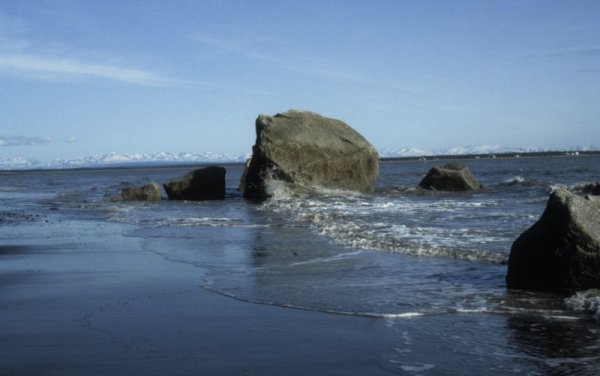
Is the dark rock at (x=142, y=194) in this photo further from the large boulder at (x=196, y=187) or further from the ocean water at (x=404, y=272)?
the ocean water at (x=404, y=272)

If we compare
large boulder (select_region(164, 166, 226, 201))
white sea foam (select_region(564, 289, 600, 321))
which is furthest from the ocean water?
large boulder (select_region(164, 166, 226, 201))

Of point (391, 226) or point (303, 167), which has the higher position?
point (303, 167)

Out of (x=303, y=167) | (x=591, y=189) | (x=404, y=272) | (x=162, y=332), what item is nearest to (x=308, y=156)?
(x=303, y=167)

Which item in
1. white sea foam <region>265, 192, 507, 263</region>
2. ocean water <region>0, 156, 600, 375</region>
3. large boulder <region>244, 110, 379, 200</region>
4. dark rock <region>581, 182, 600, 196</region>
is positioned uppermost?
large boulder <region>244, 110, 379, 200</region>

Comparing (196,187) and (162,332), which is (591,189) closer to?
(196,187)

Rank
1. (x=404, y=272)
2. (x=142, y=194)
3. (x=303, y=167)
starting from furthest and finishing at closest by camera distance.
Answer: (x=142, y=194) < (x=303, y=167) < (x=404, y=272)

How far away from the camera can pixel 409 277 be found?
7.99m

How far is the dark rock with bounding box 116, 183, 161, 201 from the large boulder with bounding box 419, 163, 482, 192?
1053 centimetres

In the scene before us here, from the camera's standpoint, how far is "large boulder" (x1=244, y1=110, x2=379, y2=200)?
24.2 meters

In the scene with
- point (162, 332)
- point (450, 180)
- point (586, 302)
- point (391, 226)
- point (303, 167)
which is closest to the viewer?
point (162, 332)

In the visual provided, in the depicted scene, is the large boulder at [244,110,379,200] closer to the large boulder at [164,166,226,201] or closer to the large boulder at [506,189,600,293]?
the large boulder at [164,166,226,201]

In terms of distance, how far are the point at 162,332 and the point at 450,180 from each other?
22022 millimetres

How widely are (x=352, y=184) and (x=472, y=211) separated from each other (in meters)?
9.11

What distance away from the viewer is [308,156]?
24469 millimetres
